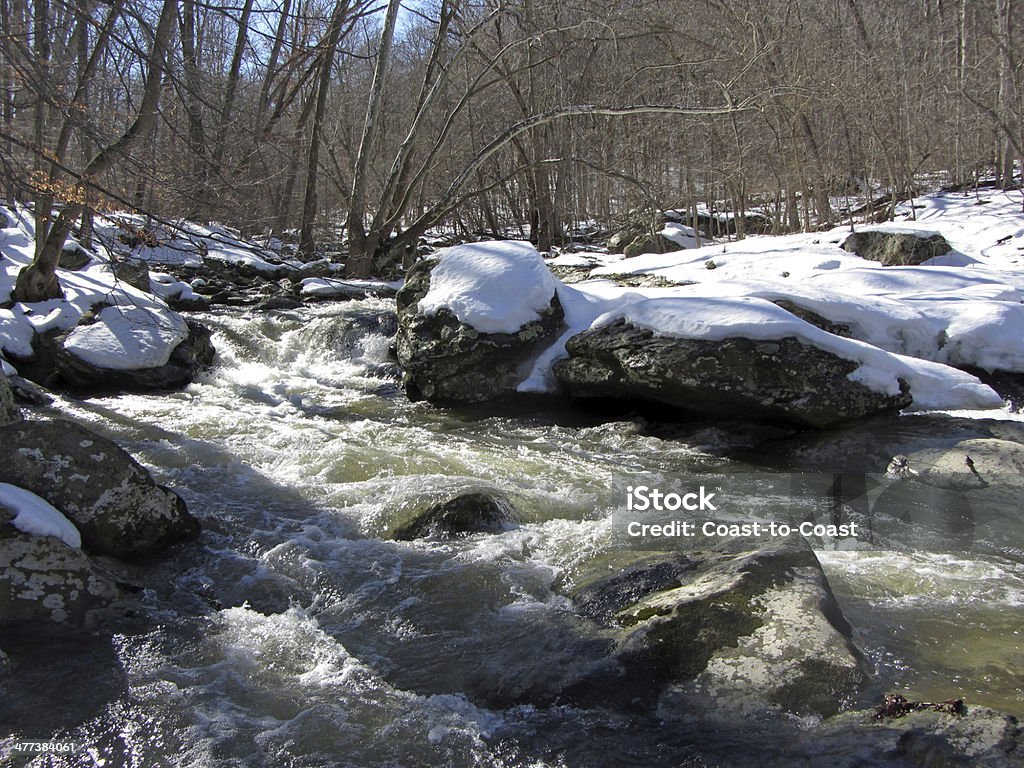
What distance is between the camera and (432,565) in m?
4.23

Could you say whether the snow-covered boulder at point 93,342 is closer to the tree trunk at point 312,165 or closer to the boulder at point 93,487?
the boulder at point 93,487

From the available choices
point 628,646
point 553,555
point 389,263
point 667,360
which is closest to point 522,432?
point 667,360

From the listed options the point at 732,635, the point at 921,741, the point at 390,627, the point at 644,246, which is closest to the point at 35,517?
the point at 390,627

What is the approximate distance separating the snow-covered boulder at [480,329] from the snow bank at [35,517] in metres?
4.40

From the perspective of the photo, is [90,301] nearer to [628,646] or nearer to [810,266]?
[628,646]

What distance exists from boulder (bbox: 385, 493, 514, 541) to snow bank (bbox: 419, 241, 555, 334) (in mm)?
3387

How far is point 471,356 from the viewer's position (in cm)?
797

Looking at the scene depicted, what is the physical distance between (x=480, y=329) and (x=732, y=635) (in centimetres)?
525

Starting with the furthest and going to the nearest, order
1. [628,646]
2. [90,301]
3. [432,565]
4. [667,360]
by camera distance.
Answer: [90,301] → [667,360] → [432,565] → [628,646]

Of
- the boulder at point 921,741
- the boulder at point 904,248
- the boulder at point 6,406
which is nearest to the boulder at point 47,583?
the boulder at point 6,406

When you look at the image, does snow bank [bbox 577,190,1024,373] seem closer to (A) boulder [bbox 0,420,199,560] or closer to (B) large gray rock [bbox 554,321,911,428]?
(B) large gray rock [bbox 554,321,911,428]

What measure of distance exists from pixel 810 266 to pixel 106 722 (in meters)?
10.0

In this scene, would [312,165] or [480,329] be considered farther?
[312,165]

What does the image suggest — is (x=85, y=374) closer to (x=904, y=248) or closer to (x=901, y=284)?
(x=901, y=284)
